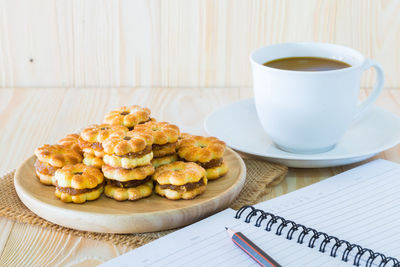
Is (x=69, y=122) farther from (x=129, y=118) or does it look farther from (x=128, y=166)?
(x=128, y=166)

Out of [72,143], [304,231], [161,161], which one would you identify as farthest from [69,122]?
[304,231]

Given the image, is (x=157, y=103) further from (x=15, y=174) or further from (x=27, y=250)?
(x=27, y=250)

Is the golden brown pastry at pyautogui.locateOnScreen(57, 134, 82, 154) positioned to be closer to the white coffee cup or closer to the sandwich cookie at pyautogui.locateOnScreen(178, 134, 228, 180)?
the sandwich cookie at pyautogui.locateOnScreen(178, 134, 228, 180)

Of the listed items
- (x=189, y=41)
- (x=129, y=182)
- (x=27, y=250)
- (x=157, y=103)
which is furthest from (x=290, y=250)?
(x=189, y=41)

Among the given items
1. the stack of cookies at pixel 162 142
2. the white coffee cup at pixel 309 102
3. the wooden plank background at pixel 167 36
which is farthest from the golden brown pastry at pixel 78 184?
the wooden plank background at pixel 167 36

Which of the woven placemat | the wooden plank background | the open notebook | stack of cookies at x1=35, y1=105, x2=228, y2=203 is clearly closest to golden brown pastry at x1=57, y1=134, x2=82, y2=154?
stack of cookies at x1=35, y1=105, x2=228, y2=203

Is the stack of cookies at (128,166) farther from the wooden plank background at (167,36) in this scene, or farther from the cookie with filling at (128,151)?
the wooden plank background at (167,36)
